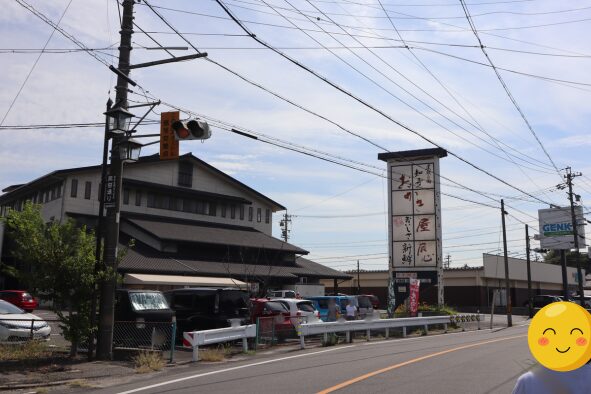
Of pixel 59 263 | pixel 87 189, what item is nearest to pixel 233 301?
pixel 59 263

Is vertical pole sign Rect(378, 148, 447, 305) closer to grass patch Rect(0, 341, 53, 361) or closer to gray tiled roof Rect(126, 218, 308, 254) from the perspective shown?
gray tiled roof Rect(126, 218, 308, 254)

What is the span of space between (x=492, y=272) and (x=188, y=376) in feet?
157

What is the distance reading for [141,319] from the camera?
15984 mm

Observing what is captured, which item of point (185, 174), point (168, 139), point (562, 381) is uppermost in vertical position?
point (185, 174)

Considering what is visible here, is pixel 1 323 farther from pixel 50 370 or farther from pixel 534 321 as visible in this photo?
pixel 534 321

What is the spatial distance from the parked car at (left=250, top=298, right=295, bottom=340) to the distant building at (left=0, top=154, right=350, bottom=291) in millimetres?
6647

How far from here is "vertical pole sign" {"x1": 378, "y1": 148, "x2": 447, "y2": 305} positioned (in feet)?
110

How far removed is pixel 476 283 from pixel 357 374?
1804 inches

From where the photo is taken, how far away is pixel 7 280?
39.8 meters

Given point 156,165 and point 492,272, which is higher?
point 156,165

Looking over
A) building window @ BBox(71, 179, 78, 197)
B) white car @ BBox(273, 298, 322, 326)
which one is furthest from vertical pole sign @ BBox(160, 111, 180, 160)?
building window @ BBox(71, 179, 78, 197)

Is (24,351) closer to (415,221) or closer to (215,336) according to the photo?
(215,336)

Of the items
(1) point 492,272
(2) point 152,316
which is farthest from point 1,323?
(1) point 492,272

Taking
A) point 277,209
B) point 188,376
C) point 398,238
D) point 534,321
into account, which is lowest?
point 188,376
